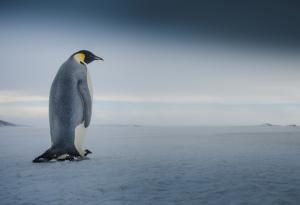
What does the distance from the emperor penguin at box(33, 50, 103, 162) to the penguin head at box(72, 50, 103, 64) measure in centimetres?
22

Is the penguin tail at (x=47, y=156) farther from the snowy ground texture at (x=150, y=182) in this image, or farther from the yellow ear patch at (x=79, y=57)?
the yellow ear patch at (x=79, y=57)

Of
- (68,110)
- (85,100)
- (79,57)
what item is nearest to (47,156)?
(68,110)

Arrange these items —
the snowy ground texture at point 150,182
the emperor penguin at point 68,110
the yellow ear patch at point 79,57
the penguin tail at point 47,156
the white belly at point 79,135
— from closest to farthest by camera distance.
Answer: the snowy ground texture at point 150,182, the penguin tail at point 47,156, the emperor penguin at point 68,110, the white belly at point 79,135, the yellow ear patch at point 79,57

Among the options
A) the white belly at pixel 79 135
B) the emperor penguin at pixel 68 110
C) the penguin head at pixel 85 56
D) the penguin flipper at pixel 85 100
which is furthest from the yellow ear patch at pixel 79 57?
the penguin flipper at pixel 85 100

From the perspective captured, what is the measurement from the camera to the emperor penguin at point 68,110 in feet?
19.1

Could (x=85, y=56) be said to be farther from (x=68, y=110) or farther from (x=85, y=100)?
(x=68, y=110)

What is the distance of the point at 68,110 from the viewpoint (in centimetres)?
589

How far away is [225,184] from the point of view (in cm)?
399

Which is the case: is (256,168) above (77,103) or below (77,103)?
below

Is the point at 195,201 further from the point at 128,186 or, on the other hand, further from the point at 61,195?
the point at 61,195

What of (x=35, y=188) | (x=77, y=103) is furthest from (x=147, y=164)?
(x=35, y=188)

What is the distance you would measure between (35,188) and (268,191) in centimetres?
228

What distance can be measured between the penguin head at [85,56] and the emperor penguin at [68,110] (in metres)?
0.22

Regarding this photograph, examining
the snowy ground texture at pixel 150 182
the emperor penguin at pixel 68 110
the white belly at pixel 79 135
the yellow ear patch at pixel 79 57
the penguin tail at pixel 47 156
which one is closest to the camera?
the snowy ground texture at pixel 150 182
